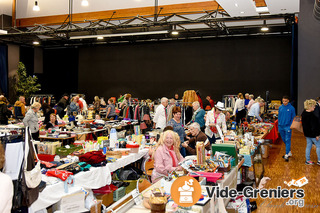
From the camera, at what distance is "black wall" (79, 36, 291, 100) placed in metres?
15.7

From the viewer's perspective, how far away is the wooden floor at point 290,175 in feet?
14.6

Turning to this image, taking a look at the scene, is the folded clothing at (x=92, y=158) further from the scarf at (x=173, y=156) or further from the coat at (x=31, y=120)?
the coat at (x=31, y=120)

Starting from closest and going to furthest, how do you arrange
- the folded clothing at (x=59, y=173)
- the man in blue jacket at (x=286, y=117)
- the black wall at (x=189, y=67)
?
the folded clothing at (x=59, y=173) < the man in blue jacket at (x=286, y=117) < the black wall at (x=189, y=67)

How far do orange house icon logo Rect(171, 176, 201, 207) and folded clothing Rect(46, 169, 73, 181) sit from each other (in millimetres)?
1520

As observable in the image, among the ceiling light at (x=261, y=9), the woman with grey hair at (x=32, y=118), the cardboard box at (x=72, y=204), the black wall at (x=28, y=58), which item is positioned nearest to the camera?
the cardboard box at (x=72, y=204)

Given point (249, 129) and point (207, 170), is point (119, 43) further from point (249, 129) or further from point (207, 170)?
point (207, 170)

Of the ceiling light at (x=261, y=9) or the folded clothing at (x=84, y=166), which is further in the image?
the ceiling light at (x=261, y=9)

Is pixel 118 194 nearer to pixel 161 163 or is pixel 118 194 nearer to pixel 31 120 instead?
pixel 161 163

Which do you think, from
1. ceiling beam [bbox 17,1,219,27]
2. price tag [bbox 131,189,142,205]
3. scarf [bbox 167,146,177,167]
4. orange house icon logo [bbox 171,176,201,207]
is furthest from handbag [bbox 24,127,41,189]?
ceiling beam [bbox 17,1,219,27]

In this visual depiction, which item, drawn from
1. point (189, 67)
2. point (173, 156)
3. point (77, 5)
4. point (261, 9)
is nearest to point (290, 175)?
point (173, 156)

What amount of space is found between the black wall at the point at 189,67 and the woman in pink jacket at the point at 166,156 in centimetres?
1275

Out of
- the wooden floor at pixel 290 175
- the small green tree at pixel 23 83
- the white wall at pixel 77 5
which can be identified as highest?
the white wall at pixel 77 5

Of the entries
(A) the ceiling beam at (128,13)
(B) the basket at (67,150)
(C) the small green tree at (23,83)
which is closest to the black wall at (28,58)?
(C) the small green tree at (23,83)

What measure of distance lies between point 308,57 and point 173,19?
5.55 metres
